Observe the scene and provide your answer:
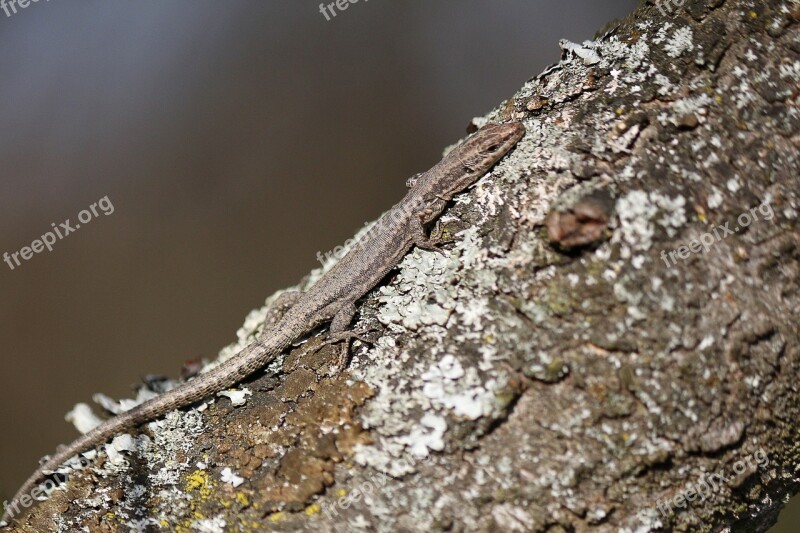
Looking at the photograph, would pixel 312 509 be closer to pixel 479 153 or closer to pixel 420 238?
pixel 420 238

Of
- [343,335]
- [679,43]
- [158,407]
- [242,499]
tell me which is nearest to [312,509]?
[242,499]

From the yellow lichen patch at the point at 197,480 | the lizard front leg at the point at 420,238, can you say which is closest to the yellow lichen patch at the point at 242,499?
the yellow lichen patch at the point at 197,480

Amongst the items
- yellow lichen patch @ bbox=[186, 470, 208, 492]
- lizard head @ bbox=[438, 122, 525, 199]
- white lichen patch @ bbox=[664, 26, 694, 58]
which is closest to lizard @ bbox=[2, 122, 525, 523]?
lizard head @ bbox=[438, 122, 525, 199]

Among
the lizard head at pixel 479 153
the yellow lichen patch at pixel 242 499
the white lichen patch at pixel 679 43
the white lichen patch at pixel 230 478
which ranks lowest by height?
the yellow lichen patch at pixel 242 499

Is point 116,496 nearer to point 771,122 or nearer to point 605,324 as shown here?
point 605,324

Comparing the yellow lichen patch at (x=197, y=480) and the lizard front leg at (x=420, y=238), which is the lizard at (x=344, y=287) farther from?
the yellow lichen patch at (x=197, y=480)

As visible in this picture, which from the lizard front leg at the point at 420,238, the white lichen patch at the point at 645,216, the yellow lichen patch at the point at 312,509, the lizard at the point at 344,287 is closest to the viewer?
the white lichen patch at the point at 645,216
